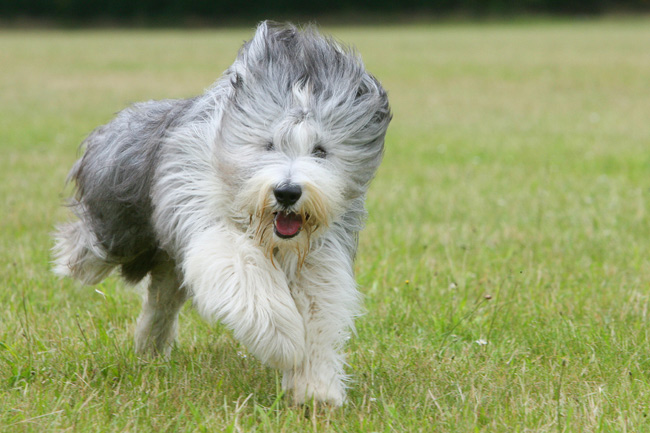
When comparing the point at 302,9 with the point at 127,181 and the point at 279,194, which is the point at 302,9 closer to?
the point at 127,181

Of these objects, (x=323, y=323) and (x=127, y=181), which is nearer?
(x=323, y=323)

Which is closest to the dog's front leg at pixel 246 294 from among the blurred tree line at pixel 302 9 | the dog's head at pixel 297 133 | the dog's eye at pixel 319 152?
the dog's head at pixel 297 133

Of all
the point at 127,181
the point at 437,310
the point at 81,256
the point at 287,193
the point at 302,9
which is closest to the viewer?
the point at 287,193

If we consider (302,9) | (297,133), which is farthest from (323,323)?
(302,9)

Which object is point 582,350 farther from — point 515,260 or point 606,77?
point 606,77

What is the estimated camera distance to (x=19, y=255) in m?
5.75

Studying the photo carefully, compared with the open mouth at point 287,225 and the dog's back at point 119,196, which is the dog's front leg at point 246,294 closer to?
the open mouth at point 287,225

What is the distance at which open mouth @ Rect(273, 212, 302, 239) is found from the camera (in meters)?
3.29

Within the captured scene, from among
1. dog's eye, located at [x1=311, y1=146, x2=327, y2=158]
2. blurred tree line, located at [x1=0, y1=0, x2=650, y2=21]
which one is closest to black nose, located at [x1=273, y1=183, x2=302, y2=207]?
dog's eye, located at [x1=311, y1=146, x2=327, y2=158]

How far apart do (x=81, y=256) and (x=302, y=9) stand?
45855 millimetres

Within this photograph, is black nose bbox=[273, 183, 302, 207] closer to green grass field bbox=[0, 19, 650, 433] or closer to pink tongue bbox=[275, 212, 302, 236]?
pink tongue bbox=[275, 212, 302, 236]

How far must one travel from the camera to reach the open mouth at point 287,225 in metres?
3.29

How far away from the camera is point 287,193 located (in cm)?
318

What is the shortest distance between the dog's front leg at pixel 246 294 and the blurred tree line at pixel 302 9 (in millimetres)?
45382
